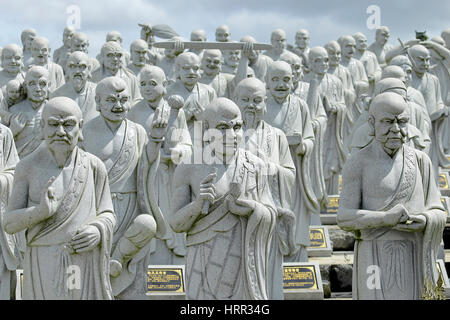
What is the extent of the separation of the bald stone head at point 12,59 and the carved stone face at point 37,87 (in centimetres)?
309

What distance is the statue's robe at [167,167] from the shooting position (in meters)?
13.5

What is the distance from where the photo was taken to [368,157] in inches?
365

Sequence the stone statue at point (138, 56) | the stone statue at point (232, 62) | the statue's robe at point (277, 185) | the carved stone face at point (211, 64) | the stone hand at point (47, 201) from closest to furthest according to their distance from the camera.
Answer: the stone hand at point (47, 201)
the statue's robe at point (277, 185)
the carved stone face at point (211, 64)
the stone statue at point (138, 56)
the stone statue at point (232, 62)

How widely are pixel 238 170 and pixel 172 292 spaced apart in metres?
4.69

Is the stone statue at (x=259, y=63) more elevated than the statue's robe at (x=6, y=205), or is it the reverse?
the stone statue at (x=259, y=63)

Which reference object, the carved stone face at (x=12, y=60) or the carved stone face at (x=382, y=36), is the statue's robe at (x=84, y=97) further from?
the carved stone face at (x=382, y=36)

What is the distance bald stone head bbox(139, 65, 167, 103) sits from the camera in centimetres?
1349

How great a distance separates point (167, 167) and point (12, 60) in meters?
4.09

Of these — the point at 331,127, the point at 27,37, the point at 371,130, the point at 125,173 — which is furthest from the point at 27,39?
the point at 371,130

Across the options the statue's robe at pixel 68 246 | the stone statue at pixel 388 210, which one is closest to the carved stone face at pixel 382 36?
the stone statue at pixel 388 210

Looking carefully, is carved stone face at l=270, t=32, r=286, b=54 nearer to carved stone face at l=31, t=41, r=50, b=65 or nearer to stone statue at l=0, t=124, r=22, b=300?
carved stone face at l=31, t=41, r=50, b=65

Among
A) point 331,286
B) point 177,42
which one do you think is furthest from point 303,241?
point 177,42

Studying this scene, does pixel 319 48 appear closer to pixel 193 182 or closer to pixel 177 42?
pixel 177 42

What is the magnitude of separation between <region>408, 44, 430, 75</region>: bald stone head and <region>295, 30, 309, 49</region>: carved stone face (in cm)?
492
